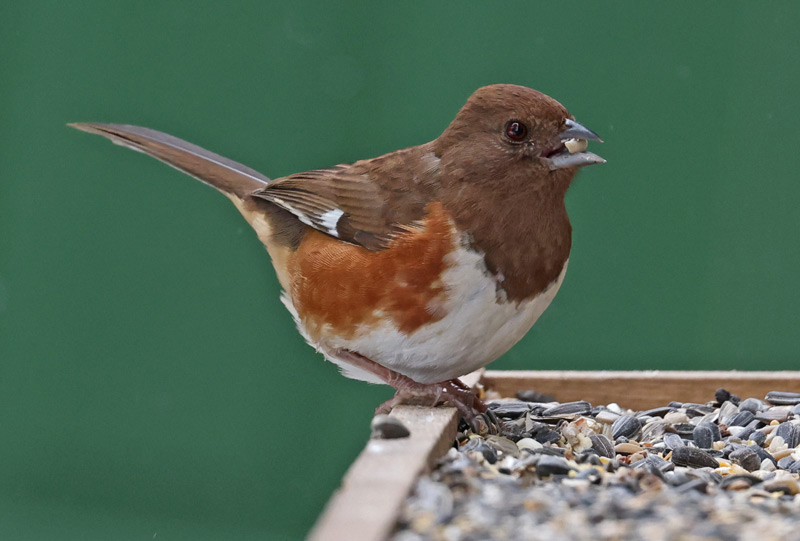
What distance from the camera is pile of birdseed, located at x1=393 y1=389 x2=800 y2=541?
1.40m

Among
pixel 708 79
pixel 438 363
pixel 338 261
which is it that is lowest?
pixel 438 363

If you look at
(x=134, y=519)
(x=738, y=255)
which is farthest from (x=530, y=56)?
(x=134, y=519)

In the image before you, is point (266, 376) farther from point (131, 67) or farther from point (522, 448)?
point (522, 448)

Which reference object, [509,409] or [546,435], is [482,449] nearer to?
[546,435]

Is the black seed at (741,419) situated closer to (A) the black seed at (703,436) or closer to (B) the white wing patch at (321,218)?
(A) the black seed at (703,436)

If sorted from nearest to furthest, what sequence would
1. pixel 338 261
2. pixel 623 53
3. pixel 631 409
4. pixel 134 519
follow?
pixel 338 261, pixel 631 409, pixel 623 53, pixel 134 519

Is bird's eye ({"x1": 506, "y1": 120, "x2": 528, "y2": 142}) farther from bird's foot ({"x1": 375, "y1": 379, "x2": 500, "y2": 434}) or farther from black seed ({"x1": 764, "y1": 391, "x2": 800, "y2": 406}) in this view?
black seed ({"x1": 764, "y1": 391, "x2": 800, "y2": 406})

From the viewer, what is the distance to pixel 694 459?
2.17m

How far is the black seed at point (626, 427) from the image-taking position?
244 cm

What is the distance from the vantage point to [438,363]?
7.54ft

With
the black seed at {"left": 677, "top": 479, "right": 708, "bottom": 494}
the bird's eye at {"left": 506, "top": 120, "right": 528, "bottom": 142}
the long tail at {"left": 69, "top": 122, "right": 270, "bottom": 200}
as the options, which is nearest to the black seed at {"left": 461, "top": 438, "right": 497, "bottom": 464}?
the black seed at {"left": 677, "top": 479, "right": 708, "bottom": 494}

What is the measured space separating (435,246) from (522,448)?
0.52 meters

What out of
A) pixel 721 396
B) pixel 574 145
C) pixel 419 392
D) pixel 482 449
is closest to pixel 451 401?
pixel 419 392

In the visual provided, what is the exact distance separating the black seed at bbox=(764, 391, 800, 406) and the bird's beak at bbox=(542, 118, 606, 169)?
100 cm
